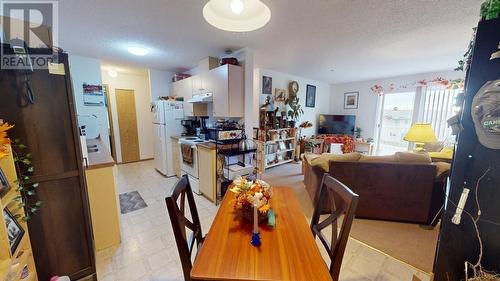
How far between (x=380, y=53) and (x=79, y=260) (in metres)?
4.62

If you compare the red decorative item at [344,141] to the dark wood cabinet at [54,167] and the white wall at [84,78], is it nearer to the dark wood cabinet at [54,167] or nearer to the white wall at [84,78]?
the dark wood cabinet at [54,167]

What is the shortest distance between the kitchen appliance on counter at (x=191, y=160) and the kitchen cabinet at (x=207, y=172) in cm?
13

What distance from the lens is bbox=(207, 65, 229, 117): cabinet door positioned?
9.48 ft

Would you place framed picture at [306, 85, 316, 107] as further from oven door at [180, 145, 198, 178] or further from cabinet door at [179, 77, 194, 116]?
oven door at [180, 145, 198, 178]

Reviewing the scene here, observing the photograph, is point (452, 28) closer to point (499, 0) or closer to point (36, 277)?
point (499, 0)

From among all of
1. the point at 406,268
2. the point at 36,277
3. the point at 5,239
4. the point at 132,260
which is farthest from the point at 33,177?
the point at 406,268

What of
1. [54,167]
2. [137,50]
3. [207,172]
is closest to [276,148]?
[207,172]

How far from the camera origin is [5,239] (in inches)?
37.2

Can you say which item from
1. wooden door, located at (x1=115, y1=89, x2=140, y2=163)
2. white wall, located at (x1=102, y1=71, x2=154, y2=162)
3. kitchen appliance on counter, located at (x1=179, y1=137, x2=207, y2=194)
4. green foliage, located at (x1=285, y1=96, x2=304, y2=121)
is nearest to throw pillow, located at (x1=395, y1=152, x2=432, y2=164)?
kitchen appliance on counter, located at (x1=179, y1=137, x2=207, y2=194)

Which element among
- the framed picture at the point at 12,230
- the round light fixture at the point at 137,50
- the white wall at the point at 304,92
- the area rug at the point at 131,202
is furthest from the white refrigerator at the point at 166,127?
the framed picture at the point at 12,230

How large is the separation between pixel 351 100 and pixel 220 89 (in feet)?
15.8

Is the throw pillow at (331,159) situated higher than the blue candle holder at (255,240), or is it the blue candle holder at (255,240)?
the throw pillow at (331,159)

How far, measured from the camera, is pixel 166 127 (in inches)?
154
